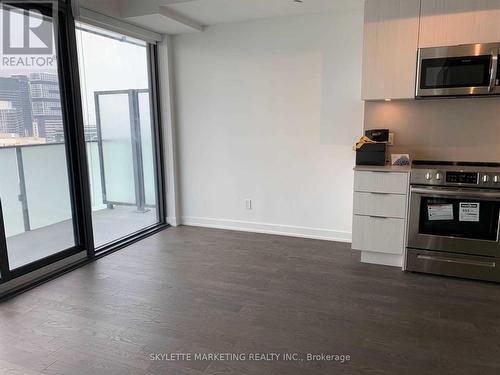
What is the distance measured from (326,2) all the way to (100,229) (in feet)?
11.5

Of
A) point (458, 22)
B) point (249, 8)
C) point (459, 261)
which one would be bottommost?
point (459, 261)

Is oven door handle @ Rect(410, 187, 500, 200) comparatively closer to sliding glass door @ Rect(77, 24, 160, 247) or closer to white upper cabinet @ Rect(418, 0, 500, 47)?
white upper cabinet @ Rect(418, 0, 500, 47)

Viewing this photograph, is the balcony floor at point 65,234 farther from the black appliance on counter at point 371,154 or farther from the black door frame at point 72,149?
the black appliance on counter at point 371,154

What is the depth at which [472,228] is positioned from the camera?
306cm

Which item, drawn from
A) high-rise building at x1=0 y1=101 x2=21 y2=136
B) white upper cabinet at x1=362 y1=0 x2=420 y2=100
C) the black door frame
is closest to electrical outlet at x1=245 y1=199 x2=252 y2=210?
the black door frame

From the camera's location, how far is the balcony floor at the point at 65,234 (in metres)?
3.18

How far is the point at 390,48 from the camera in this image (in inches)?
130

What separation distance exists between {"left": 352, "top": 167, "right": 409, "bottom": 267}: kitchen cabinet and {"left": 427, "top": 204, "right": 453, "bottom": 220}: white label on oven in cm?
20

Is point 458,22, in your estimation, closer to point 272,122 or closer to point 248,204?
point 272,122

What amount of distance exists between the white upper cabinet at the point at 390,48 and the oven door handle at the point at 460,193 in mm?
878

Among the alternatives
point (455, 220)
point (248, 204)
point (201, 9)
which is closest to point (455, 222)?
point (455, 220)

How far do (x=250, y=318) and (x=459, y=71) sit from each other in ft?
8.67

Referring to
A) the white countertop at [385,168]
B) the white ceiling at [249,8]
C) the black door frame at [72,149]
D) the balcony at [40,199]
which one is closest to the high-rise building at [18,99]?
the balcony at [40,199]

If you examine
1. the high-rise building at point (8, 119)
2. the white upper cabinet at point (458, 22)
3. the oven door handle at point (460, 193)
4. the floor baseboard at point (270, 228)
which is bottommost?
the floor baseboard at point (270, 228)
